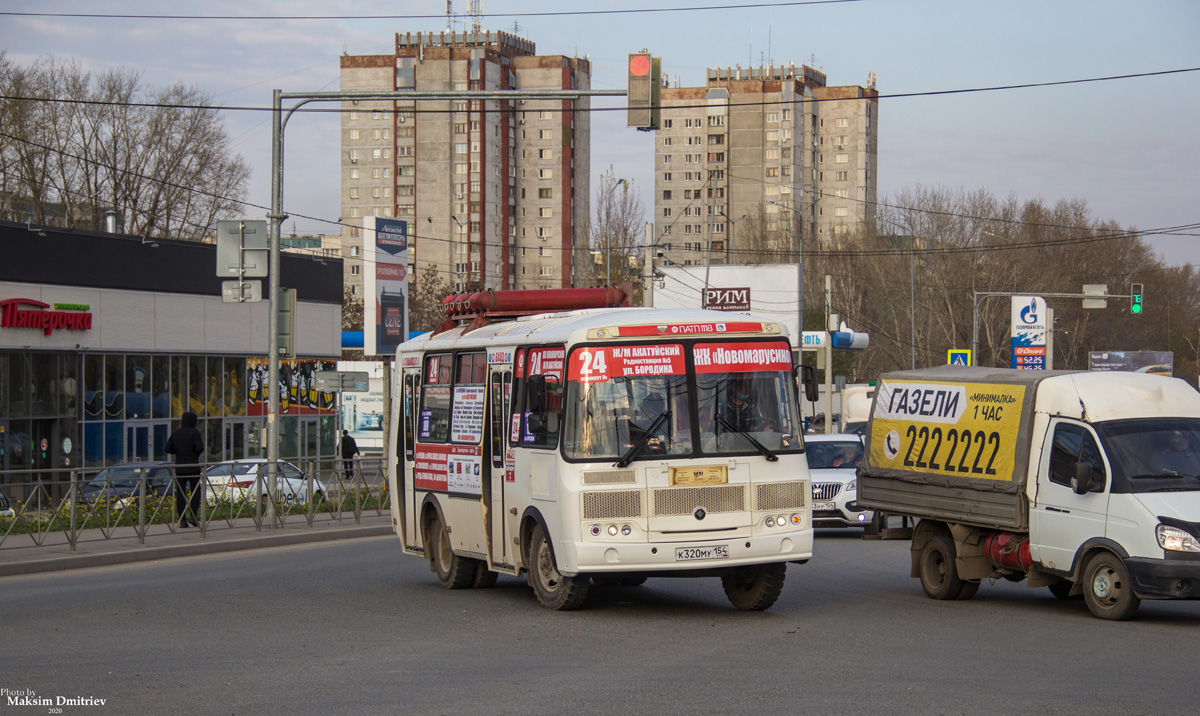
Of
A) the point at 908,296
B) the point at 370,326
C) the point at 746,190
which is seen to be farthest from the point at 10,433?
the point at 746,190

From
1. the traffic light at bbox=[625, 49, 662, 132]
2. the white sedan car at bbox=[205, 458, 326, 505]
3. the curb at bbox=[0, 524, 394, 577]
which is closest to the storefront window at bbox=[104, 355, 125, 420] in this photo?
the white sedan car at bbox=[205, 458, 326, 505]

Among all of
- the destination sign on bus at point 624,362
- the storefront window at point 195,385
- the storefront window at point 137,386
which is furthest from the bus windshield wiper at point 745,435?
the storefront window at point 195,385

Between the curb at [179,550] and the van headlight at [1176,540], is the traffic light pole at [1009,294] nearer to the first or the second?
the curb at [179,550]

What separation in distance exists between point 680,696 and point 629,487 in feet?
11.3

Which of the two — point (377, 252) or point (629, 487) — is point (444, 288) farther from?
point (629, 487)

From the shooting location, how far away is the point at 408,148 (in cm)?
11350

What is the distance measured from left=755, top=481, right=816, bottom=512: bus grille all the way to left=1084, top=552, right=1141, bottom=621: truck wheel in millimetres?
→ 2572

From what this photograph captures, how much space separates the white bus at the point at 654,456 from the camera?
11250mm

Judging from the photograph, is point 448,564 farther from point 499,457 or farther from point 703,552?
point 703,552

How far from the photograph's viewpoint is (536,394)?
38.1ft

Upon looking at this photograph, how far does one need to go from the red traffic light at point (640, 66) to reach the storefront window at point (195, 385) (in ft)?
88.4

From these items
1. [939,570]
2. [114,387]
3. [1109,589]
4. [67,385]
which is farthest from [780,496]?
[114,387]

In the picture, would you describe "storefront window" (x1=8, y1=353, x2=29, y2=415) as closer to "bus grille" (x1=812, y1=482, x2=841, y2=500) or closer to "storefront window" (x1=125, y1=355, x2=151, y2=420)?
"storefront window" (x1=125, y1=355, x2=151, y2=420)

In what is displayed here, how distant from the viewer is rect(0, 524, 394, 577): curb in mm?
16906
